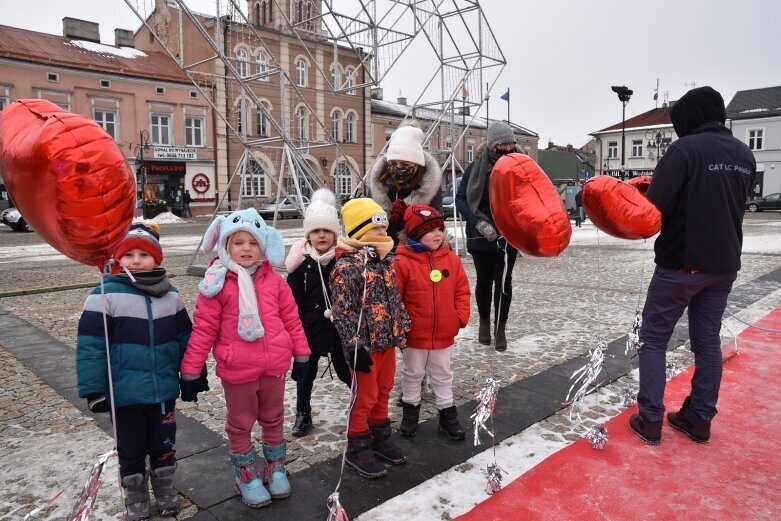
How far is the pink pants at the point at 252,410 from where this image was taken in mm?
2385

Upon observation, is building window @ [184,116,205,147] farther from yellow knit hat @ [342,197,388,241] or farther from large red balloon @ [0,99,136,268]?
large red balloon @ [0,99,136,268]

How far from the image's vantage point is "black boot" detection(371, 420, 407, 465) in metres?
2.72

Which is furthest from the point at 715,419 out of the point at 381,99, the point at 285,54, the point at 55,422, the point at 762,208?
the point at 381,99

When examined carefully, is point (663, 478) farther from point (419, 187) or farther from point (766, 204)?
point (766, 204)

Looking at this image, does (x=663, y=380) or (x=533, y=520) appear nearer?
(x=533, y=520)

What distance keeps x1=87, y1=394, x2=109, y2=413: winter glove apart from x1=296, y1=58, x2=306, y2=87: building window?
24463mm

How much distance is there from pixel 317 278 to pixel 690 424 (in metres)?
2.12

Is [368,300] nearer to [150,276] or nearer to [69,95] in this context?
[150,276]

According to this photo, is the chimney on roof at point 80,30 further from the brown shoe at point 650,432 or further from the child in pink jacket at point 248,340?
the brown shoe at point 650,432

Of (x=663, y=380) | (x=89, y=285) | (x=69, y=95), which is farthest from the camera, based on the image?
(x=69, y=95)

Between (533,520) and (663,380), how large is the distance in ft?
3.88

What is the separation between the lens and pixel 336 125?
3259cm

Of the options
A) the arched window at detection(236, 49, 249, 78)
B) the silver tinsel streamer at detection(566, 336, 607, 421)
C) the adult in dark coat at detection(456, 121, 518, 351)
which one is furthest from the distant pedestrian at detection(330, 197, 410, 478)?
the arched window at detection(236, 49, 249, 78)

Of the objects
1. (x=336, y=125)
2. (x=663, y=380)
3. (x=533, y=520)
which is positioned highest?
(x=336, y=125)
